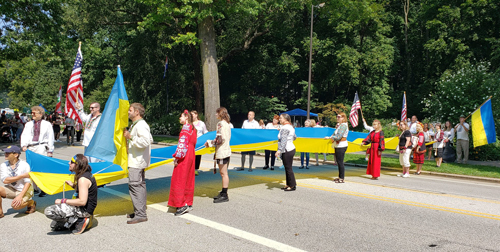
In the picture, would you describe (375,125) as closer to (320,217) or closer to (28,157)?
(320,217)

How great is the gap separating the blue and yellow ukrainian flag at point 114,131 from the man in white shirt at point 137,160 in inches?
6.4

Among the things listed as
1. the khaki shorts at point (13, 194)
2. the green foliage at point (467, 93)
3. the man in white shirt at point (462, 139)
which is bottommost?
the khaki shorts at point (13, 194)

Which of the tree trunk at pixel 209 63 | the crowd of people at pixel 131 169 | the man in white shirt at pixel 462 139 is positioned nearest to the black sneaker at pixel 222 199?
the crowd of people at pixel 131 169

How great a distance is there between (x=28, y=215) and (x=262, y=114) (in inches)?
1298

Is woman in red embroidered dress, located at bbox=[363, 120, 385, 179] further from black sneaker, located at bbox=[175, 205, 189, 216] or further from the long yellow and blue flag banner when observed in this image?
black sneaker, located at bbox=[175, 205, 189, 216]

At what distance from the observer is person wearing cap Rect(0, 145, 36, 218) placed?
6416 mm

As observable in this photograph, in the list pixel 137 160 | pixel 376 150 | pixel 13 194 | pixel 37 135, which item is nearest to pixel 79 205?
pixel 137 160

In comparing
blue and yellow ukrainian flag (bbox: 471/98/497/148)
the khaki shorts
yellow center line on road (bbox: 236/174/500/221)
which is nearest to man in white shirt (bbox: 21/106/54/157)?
the khaki shorts

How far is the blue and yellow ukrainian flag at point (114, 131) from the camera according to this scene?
6305 millimetres

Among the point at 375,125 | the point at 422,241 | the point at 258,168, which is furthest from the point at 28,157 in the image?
the point at 375,125

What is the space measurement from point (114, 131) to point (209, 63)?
17470mm

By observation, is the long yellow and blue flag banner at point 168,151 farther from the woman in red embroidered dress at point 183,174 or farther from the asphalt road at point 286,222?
the woman in red embroidered dress at point 183,174

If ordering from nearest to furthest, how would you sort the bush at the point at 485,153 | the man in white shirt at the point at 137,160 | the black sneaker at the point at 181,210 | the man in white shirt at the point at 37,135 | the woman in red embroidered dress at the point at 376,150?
the man in white shirt at the point at 137,160 < the black sneaker at the point at 181,210 < the man in white shirt at the point at 37,135 < the woman in red embroidered dress at the point at 376,150 < the bush at the point at 485,153

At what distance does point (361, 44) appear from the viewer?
35219mm
